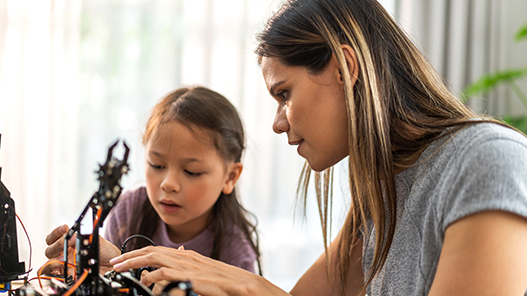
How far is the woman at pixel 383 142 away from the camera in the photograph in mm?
696

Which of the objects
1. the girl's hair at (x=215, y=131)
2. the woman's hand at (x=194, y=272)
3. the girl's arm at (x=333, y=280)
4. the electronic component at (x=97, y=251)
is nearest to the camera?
the electronic component at (x=97, y=251)

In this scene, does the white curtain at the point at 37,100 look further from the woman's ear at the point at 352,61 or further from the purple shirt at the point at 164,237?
the woman's ear at the point at 352,61

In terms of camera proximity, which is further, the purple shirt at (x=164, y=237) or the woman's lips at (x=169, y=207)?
the purple shirt at (x=164, y=237)

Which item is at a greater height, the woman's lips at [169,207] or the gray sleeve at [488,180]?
the gray sleeve at [488,180]

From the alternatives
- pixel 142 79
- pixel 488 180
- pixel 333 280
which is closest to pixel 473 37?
pixel 142 79

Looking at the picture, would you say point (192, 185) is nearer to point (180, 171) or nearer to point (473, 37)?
point (180, 171)

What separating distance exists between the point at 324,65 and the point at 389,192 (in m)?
0.28

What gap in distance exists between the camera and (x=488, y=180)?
66 cm

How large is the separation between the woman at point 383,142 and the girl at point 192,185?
441 millimetres

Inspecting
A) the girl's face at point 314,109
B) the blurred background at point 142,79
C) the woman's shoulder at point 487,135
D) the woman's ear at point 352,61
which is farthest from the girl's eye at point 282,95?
the blurred background at point 142,79

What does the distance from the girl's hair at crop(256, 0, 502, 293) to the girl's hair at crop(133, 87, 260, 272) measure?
1.62 ft

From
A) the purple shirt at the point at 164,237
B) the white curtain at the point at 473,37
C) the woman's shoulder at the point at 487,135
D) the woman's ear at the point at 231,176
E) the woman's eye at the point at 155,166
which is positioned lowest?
the purple shirt at the point at 164,237

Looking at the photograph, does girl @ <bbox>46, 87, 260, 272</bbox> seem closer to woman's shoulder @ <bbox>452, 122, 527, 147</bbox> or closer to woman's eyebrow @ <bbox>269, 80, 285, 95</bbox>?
woman's eyebrow @ <bbox>269, 80, 285, 95</bbox>

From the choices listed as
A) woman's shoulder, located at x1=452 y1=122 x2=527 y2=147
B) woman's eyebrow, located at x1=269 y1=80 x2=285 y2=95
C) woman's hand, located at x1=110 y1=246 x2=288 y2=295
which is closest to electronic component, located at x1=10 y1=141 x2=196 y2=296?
woman's hand, located at x1=110 y1=246 x2=288 y2=295
